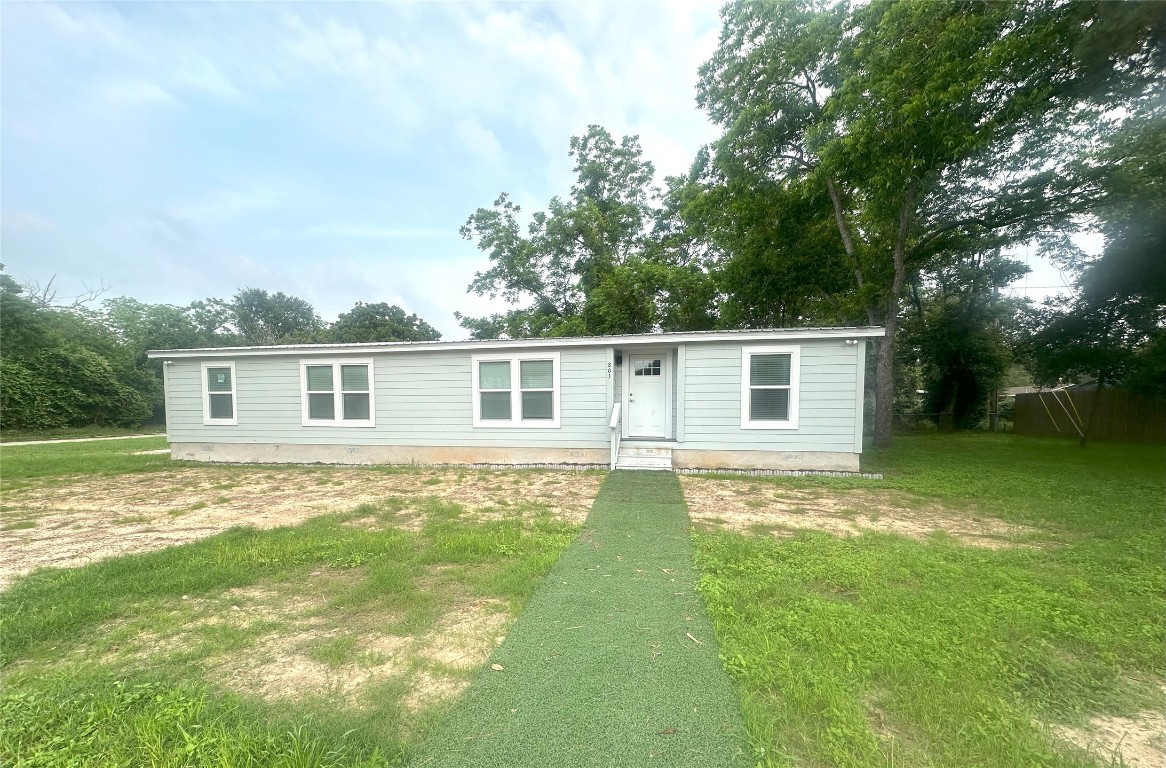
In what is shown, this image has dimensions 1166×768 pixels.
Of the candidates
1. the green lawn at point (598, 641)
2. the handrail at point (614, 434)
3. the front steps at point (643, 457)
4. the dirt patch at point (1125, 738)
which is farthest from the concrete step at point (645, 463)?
the dirt patch at point (1125, 738)

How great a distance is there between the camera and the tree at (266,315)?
38.0 meters

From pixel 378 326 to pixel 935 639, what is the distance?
122 feet

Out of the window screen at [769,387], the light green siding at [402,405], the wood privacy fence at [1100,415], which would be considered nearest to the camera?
the window screen at [769,387]

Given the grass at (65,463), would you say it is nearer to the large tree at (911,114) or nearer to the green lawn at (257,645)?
the green lawn at (257,645)

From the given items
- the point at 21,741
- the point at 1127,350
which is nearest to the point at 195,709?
the point at 21,741

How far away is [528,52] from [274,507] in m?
10.4

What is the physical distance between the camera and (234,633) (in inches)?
96.7

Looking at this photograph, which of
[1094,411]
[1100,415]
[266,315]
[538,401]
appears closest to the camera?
[538,401]

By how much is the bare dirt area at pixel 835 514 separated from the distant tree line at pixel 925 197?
19.6ft

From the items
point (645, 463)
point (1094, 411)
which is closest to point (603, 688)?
point (645, 463)

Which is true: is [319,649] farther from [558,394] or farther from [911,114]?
[911,114]

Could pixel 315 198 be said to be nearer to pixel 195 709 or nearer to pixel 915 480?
pixel 195 709

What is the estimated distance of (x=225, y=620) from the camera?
8.60 feet

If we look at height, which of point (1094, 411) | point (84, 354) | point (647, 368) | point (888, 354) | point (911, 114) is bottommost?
point (1094, 411)
